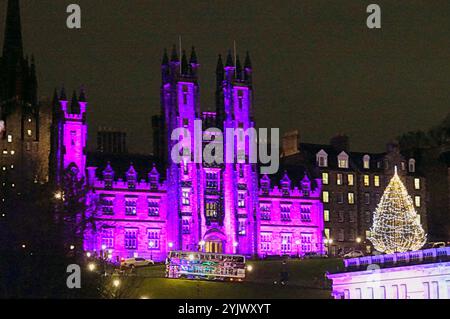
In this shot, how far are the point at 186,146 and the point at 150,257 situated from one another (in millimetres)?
13546

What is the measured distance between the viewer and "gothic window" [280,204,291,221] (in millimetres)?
144625

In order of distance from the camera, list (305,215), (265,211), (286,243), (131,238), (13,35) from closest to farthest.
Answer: (131,238)
(265,211)
(286,243)
(305,215)
(13,35)

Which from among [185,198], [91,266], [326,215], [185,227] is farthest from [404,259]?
[326,215]

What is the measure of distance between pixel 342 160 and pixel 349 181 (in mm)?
2837

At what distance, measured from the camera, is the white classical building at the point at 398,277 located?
267 feet

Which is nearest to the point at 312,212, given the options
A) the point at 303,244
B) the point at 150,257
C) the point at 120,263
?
the point at 303,244

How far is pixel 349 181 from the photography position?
150 metres

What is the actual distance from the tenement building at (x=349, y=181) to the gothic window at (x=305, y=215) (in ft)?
9.38

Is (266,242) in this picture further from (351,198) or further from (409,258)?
(409,258)

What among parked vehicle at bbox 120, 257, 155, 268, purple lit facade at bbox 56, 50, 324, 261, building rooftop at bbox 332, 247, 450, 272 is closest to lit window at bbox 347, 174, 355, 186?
purple lit facade at bbox 56, 50, 324, 261

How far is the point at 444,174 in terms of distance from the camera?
15550 cm

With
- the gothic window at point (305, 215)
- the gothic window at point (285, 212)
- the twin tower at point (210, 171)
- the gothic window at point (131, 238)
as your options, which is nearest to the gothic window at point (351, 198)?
the gothic window at point (305, 215)

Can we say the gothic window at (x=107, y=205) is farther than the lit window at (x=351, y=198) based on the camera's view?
No

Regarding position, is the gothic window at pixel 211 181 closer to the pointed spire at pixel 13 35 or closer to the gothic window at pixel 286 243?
the gothic window at pixel 286 243
